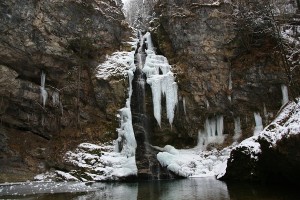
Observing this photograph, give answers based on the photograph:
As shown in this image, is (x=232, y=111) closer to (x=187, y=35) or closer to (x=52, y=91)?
(x=187, y=35)

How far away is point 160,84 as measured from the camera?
2536 centimetres

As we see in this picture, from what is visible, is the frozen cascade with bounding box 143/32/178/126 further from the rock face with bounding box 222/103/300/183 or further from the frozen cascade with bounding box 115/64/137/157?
the rock face with bounding box 222/103/300/183

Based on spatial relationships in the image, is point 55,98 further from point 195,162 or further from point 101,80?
point 195,162

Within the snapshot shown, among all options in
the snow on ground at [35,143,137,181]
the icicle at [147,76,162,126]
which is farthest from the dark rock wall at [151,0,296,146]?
the snow on ground at [35,143,137,181]

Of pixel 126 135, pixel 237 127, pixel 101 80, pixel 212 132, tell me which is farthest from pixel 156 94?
pixel 237 127

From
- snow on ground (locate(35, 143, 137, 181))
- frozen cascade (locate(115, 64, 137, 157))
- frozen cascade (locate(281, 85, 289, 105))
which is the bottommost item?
snow on ground (locate(35, 143, 137, 181))

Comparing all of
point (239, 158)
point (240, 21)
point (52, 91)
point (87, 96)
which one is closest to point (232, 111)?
point (240, 21)

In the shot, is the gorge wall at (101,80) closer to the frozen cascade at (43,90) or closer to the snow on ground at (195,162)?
the frozen cascade at (43,90)

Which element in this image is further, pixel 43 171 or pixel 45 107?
pixel 45 107

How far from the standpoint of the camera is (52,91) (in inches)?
994

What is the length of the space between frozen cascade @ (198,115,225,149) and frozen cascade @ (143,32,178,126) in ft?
9.90

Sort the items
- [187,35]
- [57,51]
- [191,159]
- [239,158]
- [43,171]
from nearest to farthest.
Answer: [239,158] < [43,171] < [191,159] < [57,51] < [187,35]

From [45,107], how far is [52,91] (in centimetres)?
136

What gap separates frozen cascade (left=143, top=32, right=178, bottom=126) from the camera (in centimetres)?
2488
